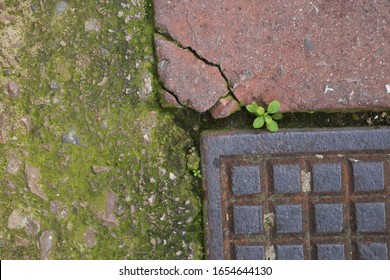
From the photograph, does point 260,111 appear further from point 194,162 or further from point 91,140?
point 91,140

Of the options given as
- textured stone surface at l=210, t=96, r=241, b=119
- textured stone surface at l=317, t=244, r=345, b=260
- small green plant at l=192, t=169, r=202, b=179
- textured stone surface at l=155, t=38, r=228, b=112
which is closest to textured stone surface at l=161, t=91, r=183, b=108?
textured stone surface at l=155, t=38, r=228, b=112

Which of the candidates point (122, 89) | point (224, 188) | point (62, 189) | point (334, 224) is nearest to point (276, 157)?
point (224, 188)

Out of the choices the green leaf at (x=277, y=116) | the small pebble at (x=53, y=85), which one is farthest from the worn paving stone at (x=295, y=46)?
the small pebble at (x=53, y=85)

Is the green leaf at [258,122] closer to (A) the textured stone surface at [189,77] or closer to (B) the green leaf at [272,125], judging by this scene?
(B) the green leaf at [272,125]

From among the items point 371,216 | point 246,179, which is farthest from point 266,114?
point 371,216

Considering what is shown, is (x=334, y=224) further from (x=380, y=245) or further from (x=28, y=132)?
(x=28, y=132)

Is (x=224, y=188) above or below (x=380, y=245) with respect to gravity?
above
